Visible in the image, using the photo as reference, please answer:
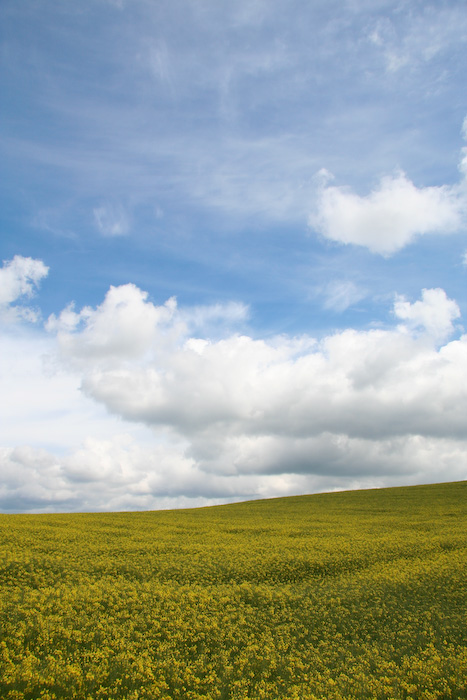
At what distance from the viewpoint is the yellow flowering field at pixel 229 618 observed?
12.3m

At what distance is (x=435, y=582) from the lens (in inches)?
851

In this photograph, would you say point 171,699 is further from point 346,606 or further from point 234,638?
point 346,606

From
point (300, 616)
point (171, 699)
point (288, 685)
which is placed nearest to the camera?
point (171, 699)

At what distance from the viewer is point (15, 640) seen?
524 inches

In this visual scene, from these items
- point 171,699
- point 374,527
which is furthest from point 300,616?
point 374,527

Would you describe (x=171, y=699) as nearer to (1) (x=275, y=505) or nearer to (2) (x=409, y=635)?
(2) (x=409, y=635)

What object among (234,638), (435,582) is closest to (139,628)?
(234,638)

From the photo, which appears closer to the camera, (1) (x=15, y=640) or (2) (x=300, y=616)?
(1) (x=15, y=640)

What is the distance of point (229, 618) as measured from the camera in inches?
→ 655

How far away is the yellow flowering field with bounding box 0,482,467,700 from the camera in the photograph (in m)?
12.3

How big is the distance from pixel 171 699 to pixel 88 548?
1666 centimetres

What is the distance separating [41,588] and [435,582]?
18219 mm

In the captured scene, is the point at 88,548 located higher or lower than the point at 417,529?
higher

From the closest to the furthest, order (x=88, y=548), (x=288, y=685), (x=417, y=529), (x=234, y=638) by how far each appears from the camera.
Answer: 1. (x=288, y=685)
2. (x=234, y=638)
3. (x=88, y=548)
4. (x=417, y=529)
